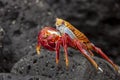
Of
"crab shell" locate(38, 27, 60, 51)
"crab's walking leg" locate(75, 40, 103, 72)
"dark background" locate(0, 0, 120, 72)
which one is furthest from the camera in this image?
"dark background" locate(0, 0, 120, 72)

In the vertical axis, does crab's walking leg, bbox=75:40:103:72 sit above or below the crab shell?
below

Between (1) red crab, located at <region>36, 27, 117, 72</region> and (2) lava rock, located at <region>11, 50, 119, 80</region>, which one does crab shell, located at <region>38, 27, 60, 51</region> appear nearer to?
(1) red crab, located at <region>36, 27, 117, 72</region>

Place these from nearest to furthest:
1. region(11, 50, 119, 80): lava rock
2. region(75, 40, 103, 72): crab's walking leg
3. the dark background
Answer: region(11, 50, 119, 80): lava rock, region(75, 40, 103, 72): crab's walking leg, the dark background

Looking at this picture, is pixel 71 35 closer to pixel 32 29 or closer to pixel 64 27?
pixel 64 27

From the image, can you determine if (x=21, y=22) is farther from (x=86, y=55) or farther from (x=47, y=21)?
(x=86, y=55)

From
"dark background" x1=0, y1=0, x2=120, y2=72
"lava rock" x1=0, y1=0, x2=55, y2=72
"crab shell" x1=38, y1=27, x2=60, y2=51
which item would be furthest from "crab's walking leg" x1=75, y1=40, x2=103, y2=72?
"lava rock" x1=0, y1=0, x2=55, y2=72

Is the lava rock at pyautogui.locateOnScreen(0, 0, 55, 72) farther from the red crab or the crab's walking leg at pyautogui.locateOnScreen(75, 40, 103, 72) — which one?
the crab's walking leg at pyautogui.locateOnScreen(75, 40, 103, 72)

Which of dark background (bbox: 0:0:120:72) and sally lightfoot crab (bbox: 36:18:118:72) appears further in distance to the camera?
→ dark background (bbox: 0:0:120:72)
